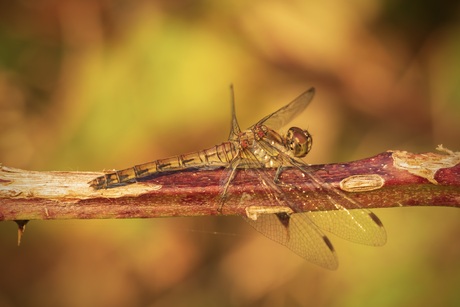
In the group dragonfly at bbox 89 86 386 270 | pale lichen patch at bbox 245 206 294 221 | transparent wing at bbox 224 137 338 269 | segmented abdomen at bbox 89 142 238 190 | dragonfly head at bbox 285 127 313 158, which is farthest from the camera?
dragonfly head at bbox 285 127 313 158

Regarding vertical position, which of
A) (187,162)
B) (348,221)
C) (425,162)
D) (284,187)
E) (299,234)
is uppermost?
(187,162)

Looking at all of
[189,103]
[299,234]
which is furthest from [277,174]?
[189,103]

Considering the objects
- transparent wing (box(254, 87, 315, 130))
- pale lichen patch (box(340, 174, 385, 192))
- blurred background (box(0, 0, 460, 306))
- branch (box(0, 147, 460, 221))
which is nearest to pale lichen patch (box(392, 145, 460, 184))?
branch (box(0, 147, 460, 221))

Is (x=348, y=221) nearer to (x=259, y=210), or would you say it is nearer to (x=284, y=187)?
(x=284, y=187)

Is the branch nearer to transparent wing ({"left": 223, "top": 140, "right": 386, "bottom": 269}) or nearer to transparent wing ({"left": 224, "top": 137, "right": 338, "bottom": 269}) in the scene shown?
transparent wing ({"left": 223, "top": 140, "right": 386, "bottom": 269})

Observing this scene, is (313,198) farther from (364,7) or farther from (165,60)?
(364,7)

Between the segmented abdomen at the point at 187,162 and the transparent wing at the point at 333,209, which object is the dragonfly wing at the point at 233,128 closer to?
the segmented abdomen at the point at 187,162

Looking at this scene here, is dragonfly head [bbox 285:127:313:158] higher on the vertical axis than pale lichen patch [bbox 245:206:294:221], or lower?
higher
